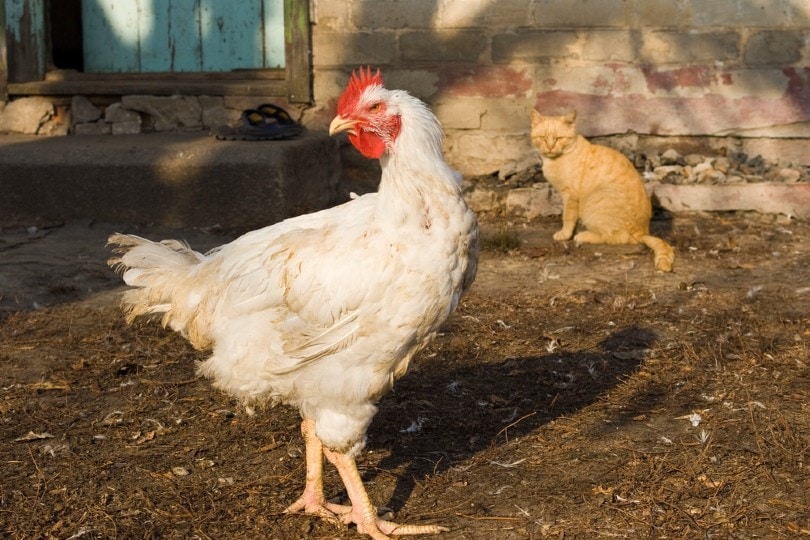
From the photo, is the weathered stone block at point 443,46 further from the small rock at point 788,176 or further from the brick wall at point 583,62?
the small rock at point 788,176

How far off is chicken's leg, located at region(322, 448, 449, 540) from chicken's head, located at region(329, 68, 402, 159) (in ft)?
3.56

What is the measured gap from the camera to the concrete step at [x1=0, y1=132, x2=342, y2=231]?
24.6ft

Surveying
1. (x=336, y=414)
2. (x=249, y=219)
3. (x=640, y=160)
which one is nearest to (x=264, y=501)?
(x=336, y=414)

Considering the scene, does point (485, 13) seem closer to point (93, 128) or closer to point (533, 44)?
point (533, 44)

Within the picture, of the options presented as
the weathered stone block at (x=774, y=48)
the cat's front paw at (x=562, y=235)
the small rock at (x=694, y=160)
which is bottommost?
the cat's front paw at (x=562, y=235)

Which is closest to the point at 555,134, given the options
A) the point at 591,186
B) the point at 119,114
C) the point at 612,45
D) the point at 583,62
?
the point at 591,186

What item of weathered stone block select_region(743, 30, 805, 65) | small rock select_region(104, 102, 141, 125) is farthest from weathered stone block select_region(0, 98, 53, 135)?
weathered stone block select_region(743, 30, 805, 65)

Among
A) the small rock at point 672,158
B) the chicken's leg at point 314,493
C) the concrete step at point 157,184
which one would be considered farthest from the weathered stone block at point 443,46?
the chicken's leg at point 314,493

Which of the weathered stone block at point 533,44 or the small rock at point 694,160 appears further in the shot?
the small rock at point 694,160

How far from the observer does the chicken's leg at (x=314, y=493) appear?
12.1 feet

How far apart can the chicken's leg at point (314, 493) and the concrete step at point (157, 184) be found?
155 inches

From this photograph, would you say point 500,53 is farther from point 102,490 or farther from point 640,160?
point 102,490

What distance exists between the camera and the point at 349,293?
11.1 feet

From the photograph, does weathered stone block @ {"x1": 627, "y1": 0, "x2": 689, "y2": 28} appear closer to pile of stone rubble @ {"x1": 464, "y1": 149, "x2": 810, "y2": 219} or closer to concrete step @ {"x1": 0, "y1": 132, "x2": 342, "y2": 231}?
pile of stone rubble @ {"x1": 464, "y1": 149, "x2": 810, "y2": 219}
